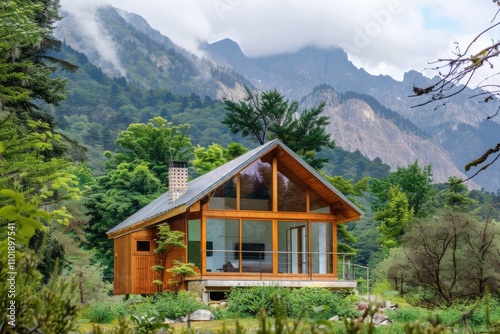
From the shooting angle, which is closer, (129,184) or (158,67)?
(129,184)

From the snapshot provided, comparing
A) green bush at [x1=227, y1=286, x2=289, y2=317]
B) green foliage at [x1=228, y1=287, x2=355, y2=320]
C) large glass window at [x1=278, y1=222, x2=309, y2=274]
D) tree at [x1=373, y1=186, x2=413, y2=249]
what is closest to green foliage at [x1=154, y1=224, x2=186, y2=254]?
large glass window at [x1=278, y1=222, x2=309, y2=274]

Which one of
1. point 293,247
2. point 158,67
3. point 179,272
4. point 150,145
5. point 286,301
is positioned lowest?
point 286,301

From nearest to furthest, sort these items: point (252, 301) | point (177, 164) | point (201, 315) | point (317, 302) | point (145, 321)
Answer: point (145, 321)
point (201, 315)
point (252, 301)
point (317, 302)
point (177, 164)

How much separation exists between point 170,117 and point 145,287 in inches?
2984

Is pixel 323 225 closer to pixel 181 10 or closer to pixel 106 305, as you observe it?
pixel 106 305

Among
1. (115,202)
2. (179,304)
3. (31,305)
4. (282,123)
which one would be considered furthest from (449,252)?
(31,305)

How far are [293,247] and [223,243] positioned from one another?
2230mm

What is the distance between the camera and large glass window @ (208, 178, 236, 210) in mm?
21500

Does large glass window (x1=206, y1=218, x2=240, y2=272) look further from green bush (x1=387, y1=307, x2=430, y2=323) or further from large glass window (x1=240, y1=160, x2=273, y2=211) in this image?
green bush (x1=387, y1=307, x2=430, y2=323)

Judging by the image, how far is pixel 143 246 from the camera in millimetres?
24125

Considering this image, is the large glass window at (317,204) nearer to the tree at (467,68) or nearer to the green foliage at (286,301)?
the green foliage at (286,301)

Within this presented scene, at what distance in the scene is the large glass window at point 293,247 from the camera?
2211cm

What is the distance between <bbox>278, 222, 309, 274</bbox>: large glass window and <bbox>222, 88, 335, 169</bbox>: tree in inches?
525

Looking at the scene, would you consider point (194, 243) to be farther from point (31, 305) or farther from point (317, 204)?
point (31, 305)
